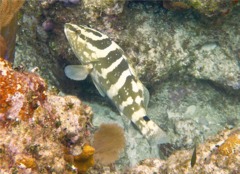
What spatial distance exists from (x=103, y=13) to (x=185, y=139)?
3017 mm

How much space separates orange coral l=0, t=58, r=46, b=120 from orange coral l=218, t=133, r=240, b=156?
2.29 meters

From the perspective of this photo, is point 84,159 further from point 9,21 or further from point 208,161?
point 9,21

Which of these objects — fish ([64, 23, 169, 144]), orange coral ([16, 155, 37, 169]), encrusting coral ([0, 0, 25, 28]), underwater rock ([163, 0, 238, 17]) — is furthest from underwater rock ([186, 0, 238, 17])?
orange coral ([16, 155, 37, 169])

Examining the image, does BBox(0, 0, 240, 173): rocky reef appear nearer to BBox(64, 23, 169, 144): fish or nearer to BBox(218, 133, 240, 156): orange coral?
BBox(218, 133, 240, 156): orange coral

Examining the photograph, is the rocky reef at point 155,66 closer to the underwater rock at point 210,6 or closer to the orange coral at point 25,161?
the underwater rock at point 210,6

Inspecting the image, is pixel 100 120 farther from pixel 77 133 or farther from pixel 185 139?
pixel 77 133

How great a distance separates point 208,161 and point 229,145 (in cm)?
33

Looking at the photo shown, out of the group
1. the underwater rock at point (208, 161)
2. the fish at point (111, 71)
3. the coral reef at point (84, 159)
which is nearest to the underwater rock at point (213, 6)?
the fish at point (111, 71)

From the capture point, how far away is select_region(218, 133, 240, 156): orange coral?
11.6 ft

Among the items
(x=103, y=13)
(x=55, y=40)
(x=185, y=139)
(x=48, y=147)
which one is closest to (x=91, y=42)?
(x=103, y=13)

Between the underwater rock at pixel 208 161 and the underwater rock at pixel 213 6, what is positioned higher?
the underwater rock at pixel 213 6

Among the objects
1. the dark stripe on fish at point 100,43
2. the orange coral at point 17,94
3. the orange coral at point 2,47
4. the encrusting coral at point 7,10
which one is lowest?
the orange coral at point 2,47

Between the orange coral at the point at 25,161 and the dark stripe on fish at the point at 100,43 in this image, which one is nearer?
the orange coral at the point at 25,161

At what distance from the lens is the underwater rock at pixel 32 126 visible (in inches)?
99.3
